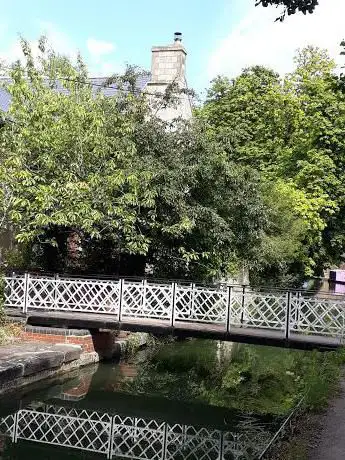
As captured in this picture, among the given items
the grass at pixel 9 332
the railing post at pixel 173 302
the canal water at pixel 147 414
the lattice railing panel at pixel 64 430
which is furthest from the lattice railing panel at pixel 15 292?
the lattice railing panel at pixel 64 430

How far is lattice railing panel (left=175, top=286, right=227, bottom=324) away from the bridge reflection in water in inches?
128

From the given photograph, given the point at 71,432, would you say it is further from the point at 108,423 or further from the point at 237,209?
the point at 237,209

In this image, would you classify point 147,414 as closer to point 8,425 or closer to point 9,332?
point 8,425

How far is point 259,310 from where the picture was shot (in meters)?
12.5

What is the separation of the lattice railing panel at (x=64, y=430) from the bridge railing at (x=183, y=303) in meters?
3.68

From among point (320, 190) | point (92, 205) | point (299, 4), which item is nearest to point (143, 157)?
point (92, 205)

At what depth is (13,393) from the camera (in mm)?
10297

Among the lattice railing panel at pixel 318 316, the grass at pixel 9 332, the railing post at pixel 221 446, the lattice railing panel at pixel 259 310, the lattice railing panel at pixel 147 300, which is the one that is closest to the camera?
the railing post at pixel 221 446

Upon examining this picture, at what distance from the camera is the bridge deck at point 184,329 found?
11781 mm

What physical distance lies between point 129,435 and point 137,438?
22 centimetres

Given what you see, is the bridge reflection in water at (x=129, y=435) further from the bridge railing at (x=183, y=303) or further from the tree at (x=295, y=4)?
the tree at (x=295, y=4)

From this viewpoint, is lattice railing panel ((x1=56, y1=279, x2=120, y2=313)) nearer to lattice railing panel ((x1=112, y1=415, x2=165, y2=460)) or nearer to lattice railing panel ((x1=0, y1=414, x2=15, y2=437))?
lattice railing panel ((x1=112, y1=415, x2=165, y2=460))

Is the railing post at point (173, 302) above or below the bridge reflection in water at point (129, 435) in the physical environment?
above

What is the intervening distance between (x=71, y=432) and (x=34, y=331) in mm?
4414
